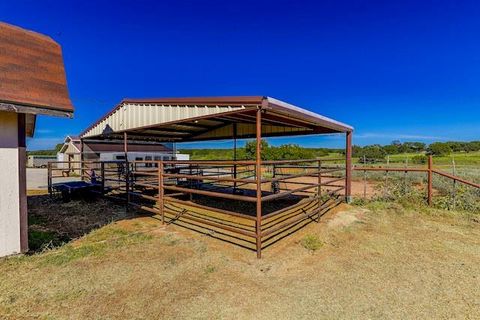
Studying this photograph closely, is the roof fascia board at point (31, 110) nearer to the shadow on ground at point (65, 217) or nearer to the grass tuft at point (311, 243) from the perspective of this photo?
the shadow on ground at point (65, 217)

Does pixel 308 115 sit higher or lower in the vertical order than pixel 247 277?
higher

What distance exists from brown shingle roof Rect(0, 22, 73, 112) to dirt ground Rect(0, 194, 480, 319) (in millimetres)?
2315

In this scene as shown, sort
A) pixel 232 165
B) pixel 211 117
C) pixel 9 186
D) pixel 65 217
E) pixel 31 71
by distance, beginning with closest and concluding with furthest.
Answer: pixel 9 186 → pixel 31 71 → pixel 211 117 → pixel 65 217 → pixel 232 165

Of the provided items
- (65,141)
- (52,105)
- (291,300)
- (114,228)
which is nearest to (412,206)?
(291,300)

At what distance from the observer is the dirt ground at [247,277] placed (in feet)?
8.90

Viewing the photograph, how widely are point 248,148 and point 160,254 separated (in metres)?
25.1

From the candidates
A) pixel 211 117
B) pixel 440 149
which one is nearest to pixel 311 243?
pixel 211 117

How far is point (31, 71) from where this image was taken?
4.02 m

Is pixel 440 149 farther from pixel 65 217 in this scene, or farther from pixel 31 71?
pixel 31 71

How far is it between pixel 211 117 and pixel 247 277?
3.05 metres

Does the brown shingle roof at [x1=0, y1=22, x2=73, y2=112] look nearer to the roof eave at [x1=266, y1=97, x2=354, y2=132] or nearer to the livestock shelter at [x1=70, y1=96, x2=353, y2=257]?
the livestock shelter at [x1=70, y1=96, x2=353, y2=257]

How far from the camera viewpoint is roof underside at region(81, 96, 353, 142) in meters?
4.61

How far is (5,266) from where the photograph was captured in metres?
3.50

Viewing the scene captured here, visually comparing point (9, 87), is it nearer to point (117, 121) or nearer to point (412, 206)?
point (117, 121)
